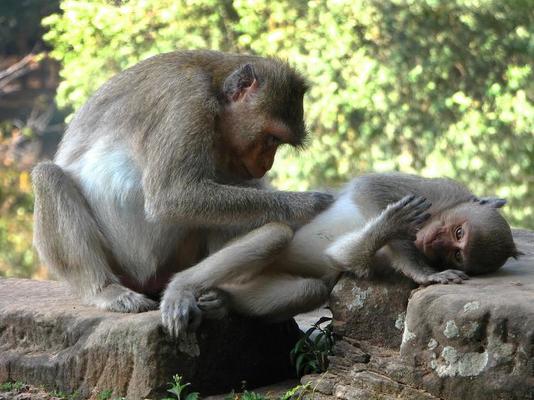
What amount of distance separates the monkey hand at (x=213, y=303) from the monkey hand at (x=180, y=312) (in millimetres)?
54

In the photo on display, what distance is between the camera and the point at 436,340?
445 centimetres

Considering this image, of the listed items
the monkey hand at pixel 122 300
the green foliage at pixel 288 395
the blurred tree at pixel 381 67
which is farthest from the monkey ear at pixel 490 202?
the blurred tree at pixel 381 67

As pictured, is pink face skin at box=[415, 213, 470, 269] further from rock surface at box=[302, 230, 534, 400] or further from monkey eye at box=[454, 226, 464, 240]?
rock surface at box=[302, 230, 534, 400]

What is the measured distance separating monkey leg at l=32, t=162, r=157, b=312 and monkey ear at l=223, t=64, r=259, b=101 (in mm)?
1174

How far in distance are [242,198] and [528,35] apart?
29.5 feet

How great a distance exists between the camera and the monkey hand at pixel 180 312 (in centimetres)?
503

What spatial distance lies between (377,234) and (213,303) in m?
1.03

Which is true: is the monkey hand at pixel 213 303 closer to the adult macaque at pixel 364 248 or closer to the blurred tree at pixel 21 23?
the adult macaque at pixel 364 248

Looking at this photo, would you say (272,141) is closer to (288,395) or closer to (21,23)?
(288,395)

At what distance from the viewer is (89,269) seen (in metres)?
5.70

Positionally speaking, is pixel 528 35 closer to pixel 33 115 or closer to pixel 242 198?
pixel 242 198

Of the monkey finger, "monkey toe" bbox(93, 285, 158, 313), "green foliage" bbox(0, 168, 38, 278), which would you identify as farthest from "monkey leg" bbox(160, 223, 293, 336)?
"green foliage" bbox(0, 168, 38, 278)

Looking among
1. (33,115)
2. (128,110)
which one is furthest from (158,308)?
(33,115)

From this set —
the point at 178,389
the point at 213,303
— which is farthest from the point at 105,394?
the point at 213,303
